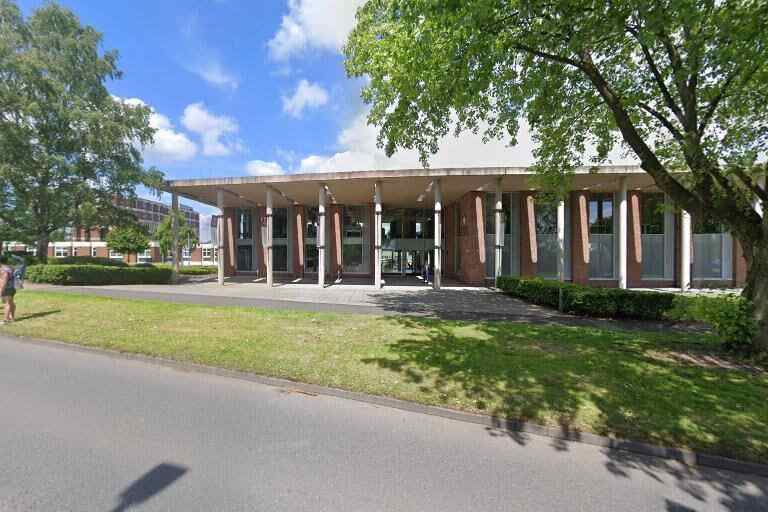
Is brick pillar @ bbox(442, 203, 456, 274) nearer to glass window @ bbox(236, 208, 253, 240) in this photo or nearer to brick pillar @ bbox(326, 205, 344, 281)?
brick pillar @ bbox(326, 205, 344, 281)

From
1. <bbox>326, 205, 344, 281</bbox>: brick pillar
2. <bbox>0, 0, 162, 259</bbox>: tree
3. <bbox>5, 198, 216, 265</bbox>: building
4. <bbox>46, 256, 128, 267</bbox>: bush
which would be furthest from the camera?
<bbox>5, 198, 216, 265</bbox>: building

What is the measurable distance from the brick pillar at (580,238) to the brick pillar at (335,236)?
51.7 ft

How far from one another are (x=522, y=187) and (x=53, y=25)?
30326mm

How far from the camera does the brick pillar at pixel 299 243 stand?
25391mm

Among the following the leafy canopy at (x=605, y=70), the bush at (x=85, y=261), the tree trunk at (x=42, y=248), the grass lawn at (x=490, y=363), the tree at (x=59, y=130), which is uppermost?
the tree at (x=59, y=130)

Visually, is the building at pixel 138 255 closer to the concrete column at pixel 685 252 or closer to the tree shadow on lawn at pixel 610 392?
the tree shadow on lawn at pixel 610 392

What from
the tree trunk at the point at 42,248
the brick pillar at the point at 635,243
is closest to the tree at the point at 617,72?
the brick pillar at the point at 635,243

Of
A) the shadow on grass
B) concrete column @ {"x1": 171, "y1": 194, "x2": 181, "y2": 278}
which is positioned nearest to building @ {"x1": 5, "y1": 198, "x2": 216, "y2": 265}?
concrete column @ {"x1": 171, "y1": 194, "x2": 181, "y2": 278}

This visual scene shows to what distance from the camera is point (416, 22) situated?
5660 millimetres

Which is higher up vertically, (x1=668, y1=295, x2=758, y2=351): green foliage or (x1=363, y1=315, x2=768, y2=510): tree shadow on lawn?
(x1=668, y1=295, x2=758, y2=351): green foliage

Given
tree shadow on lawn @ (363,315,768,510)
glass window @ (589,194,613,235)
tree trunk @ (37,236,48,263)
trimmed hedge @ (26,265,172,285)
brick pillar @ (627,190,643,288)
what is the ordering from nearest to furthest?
tree shadow on lawn @ (363,315,768,510) → trimmed hedge @ (26,265,172,285) → brick pillar @ (627,190,643,288) → glass window @ (589,194,613,235) → tree trunk @ (37,236,48,263)

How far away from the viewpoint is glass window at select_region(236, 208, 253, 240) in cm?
2661

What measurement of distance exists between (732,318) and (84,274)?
25.0 meters

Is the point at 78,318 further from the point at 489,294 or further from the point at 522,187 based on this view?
the point at 522,187
